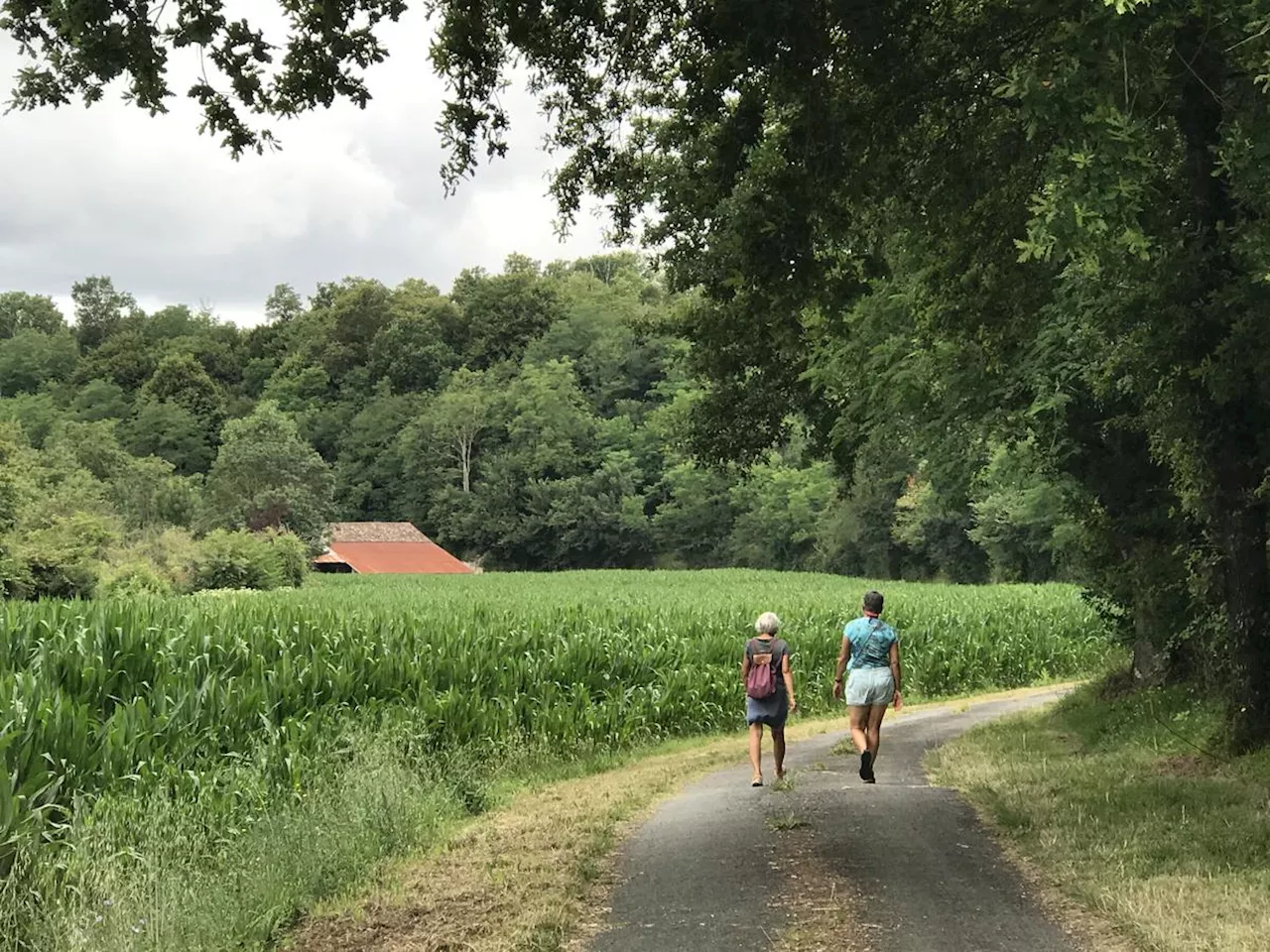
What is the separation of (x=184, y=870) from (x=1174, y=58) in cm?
888

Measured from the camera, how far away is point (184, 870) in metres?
7.36

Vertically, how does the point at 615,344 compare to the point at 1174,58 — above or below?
above

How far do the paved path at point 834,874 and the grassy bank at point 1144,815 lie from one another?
14.3 inches

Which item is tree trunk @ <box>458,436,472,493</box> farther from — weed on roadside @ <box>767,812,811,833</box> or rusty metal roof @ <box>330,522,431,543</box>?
weed on roadside @ <box>767,812,811,833</box>

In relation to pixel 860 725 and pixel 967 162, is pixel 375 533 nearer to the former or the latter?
pixel 860 725

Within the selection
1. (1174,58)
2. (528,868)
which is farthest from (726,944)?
(1174,58)

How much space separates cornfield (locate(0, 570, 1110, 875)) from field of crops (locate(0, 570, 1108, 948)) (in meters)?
0.03

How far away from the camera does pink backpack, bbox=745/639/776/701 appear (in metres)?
9.88

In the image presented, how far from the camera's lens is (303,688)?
12.3 metres

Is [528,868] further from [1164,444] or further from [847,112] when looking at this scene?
[1164,444]

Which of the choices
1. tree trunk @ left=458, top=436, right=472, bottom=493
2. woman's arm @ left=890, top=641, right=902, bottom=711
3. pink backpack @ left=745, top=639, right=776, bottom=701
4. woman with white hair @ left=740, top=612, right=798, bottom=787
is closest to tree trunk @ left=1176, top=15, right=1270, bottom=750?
woman's arm @ left=890, top=641, right=902, bottom=711

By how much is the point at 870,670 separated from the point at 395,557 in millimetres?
78109

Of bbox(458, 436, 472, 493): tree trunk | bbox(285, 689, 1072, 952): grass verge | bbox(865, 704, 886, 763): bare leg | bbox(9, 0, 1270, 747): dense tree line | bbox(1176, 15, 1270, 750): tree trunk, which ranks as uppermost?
bbox(458, 436, 472, 493): tree trunk

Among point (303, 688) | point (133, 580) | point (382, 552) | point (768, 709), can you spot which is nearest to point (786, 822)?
point (768, 709)
